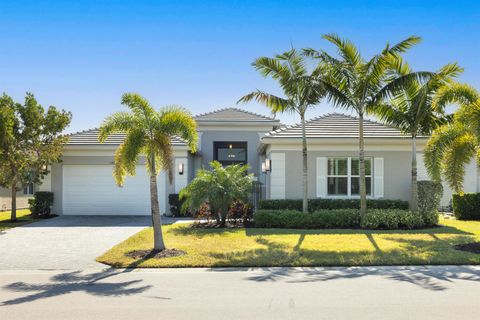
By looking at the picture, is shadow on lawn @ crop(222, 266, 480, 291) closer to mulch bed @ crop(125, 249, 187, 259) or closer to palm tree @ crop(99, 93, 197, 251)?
mulch bed @ crop(125, 249, 187, 259)

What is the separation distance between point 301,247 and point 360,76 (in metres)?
6.59

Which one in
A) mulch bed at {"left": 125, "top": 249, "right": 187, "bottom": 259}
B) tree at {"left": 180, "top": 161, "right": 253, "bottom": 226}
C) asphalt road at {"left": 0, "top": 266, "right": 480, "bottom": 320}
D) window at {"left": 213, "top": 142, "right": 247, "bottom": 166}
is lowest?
asphalt road at {"left": 0, "top": 266, "right": 480, "bottom": 320}

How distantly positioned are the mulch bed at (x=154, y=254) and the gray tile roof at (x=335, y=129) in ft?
25.4

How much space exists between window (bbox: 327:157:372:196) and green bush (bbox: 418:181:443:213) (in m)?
2.03

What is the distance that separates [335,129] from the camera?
17.5m

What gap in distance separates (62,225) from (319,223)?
32.1ft

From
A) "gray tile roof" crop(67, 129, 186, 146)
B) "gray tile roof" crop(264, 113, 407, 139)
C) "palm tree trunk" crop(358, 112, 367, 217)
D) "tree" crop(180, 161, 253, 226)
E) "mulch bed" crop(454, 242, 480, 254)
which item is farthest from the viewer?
"gray tile roof" crop(67, 129, 186, 146)

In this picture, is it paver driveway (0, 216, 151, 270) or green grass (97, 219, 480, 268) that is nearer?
green grass (97, 219, 480, 268)

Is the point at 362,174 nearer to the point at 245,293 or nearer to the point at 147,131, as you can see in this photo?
the point at 147,131

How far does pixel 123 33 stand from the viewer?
1273cm

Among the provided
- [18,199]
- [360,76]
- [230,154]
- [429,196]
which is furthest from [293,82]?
[18,199]

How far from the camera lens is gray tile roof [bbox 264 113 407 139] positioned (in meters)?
16.8

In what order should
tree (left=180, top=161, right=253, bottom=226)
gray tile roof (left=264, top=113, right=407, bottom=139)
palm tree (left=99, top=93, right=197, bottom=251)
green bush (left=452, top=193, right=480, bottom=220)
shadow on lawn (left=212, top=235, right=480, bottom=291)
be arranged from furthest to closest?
1. green bush (left=452, top=193, right=480, bottom=220)
2. gray tile roof (left=264, top=113, right=407, bottom=139)
3. tree (left=180, top=161, right=253, bottom=226)
4. palm tree (left=99, top=93, right=197, bottom=251)
5. shadow on lawn (left=212, top=235, right=480, bottom=291)

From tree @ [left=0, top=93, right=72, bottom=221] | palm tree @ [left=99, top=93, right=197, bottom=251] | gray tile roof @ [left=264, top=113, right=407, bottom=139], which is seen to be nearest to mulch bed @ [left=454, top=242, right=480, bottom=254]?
gray tile roof @ [left=264, top=113, right=407, bottom=139]
